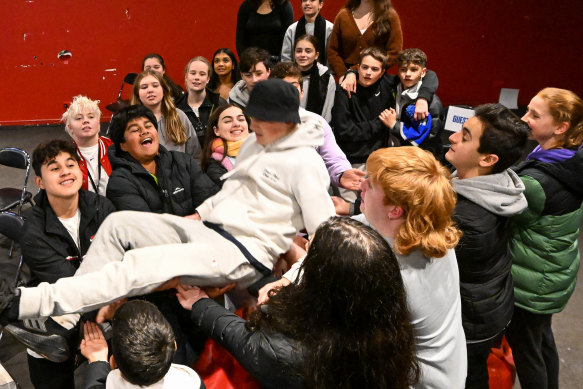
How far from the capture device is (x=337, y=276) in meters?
1.31

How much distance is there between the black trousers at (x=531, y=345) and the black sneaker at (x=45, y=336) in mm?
2042

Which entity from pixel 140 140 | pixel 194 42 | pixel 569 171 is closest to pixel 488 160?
pixel 569 171

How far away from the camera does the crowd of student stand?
4.54ft

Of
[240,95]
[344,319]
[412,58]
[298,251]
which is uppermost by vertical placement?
[412,58]

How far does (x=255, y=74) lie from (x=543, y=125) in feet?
6.56

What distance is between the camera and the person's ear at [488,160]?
6.68ft

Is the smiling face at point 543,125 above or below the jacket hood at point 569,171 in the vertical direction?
above

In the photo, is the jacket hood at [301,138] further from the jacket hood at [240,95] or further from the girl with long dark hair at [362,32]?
the girl with long dark hair at [362,32]

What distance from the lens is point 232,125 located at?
122 inches

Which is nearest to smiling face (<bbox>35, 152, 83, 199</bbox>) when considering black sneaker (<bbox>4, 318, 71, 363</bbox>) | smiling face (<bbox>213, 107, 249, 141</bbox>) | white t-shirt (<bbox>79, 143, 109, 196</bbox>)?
black sneaker (<bbox>4, 318, 71, 363</bbox>)

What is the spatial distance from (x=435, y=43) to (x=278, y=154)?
607 cm

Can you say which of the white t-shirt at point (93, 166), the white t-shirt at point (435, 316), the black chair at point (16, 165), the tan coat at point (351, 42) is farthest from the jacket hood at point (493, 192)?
the black chair at point (16, 165)

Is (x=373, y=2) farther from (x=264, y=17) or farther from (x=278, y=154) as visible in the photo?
(x=278, y=154)

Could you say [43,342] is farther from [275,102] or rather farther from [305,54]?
[305,54]
